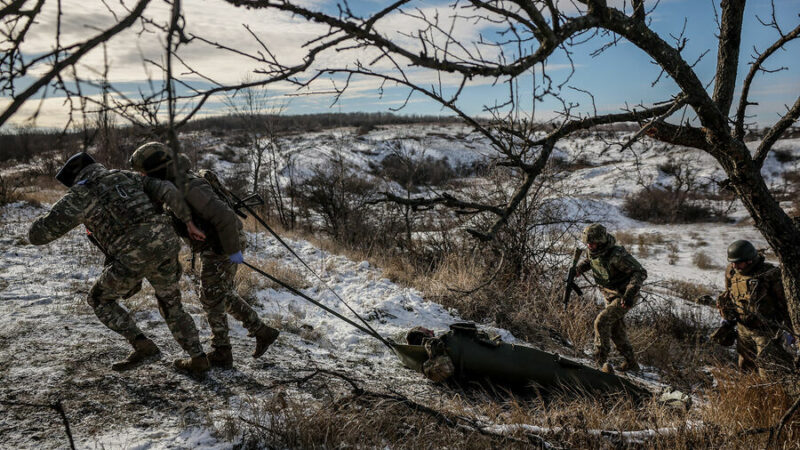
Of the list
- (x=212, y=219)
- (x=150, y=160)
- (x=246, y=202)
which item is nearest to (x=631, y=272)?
(x=246, y=202)

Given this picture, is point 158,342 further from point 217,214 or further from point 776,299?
point 776,299

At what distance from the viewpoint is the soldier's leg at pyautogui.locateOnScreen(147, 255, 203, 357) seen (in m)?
3.32

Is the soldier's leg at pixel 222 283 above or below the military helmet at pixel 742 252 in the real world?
below

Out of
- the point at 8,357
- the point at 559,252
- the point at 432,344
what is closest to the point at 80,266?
the point at 8,357

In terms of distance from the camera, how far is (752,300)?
189 inches

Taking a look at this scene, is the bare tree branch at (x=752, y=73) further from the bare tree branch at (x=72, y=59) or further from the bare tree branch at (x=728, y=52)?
the bare tree branch at (x=72, y=59)

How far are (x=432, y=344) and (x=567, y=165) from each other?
5.21 m

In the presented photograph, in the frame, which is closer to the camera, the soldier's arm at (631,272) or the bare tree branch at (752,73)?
the bare tree branch at (752,73)

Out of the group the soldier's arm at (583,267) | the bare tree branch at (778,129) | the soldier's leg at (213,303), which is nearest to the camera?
the bare tree branch at (778,129)

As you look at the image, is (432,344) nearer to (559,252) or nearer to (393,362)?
(393,362)

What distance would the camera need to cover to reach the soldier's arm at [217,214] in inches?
126

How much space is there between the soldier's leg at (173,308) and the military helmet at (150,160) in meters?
0.70

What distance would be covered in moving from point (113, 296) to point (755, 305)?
6.28 metres

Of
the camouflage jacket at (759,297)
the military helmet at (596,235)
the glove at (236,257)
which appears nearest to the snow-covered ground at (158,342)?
the military helmet at (596,235)
